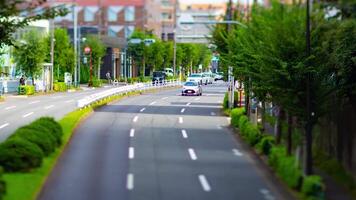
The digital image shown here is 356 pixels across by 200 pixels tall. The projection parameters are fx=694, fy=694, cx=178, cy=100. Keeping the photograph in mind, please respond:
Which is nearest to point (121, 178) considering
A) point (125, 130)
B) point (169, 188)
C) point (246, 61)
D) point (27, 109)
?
point (169, 188)

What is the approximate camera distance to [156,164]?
22.1 metres

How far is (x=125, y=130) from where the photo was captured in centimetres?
3186

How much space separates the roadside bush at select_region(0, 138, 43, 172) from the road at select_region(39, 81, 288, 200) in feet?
2.35

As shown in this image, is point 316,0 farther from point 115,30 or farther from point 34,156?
point 115,30

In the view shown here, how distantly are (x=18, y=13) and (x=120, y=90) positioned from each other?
38.4 m

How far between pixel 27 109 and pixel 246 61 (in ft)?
64.7

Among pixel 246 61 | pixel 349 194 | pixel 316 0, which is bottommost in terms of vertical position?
pixel 349 194

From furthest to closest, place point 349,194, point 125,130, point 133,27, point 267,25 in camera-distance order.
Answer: point 133,27 < point 125,130 < point 267,25 < point 349,194

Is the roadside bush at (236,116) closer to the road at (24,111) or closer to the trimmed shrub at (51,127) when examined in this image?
the road at (24,111)

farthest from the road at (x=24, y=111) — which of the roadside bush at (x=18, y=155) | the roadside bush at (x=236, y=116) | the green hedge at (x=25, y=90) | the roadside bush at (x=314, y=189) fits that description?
the roadside bush at (x=314, y=189)

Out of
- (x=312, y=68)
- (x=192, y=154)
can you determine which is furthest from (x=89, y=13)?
(x=312, y=68)

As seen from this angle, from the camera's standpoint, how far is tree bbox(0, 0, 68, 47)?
54.5ft

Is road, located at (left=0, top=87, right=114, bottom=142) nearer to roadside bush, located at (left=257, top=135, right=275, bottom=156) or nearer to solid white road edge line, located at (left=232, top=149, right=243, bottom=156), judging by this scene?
solid white road edge line, located at (left=232, top=149, right=243, bottom=156)

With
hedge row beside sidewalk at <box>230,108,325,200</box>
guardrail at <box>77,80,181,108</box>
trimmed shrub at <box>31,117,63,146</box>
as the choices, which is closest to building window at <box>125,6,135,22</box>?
guardrail at <box>77,80,181,108</box>
